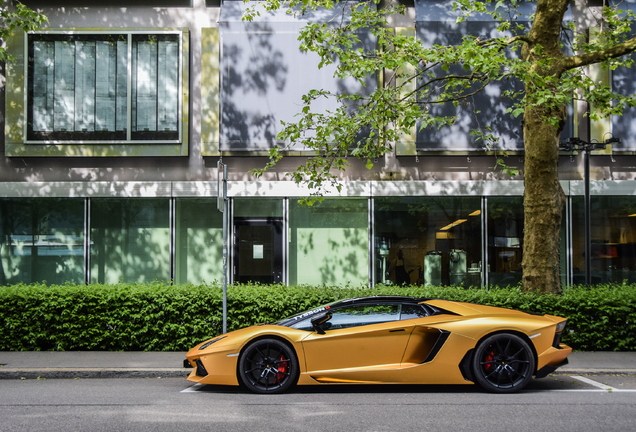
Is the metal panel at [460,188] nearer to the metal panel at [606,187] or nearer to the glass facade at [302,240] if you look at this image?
the glass facade at [302,240]

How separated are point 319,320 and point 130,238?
870 cm

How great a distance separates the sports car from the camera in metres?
6.18

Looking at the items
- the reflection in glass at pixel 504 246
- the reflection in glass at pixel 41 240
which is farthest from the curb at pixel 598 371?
the reflection in glass at pixel 41 240

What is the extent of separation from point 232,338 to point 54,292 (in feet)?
15.0

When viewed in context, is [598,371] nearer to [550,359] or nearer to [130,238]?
[550,359]

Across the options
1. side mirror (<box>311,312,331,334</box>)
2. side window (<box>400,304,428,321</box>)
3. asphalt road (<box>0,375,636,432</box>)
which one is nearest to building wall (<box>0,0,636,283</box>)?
asphalt road (<box>0,375,636,432</box>)

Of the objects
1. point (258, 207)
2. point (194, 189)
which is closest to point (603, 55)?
point (258, 207)

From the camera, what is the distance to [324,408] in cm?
566

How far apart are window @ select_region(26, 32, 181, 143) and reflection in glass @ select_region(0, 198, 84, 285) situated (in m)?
1.71

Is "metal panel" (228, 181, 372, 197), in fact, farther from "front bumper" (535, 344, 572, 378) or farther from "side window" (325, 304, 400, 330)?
"front bumper" (535, 344, 572, 378)

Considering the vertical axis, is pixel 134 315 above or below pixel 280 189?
below

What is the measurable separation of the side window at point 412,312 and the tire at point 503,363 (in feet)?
2.41

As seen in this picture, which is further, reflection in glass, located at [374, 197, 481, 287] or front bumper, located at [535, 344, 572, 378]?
reflection in glass, located at [374, 197, 481, 287]

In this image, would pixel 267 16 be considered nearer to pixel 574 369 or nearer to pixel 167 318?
pixel 167 318
